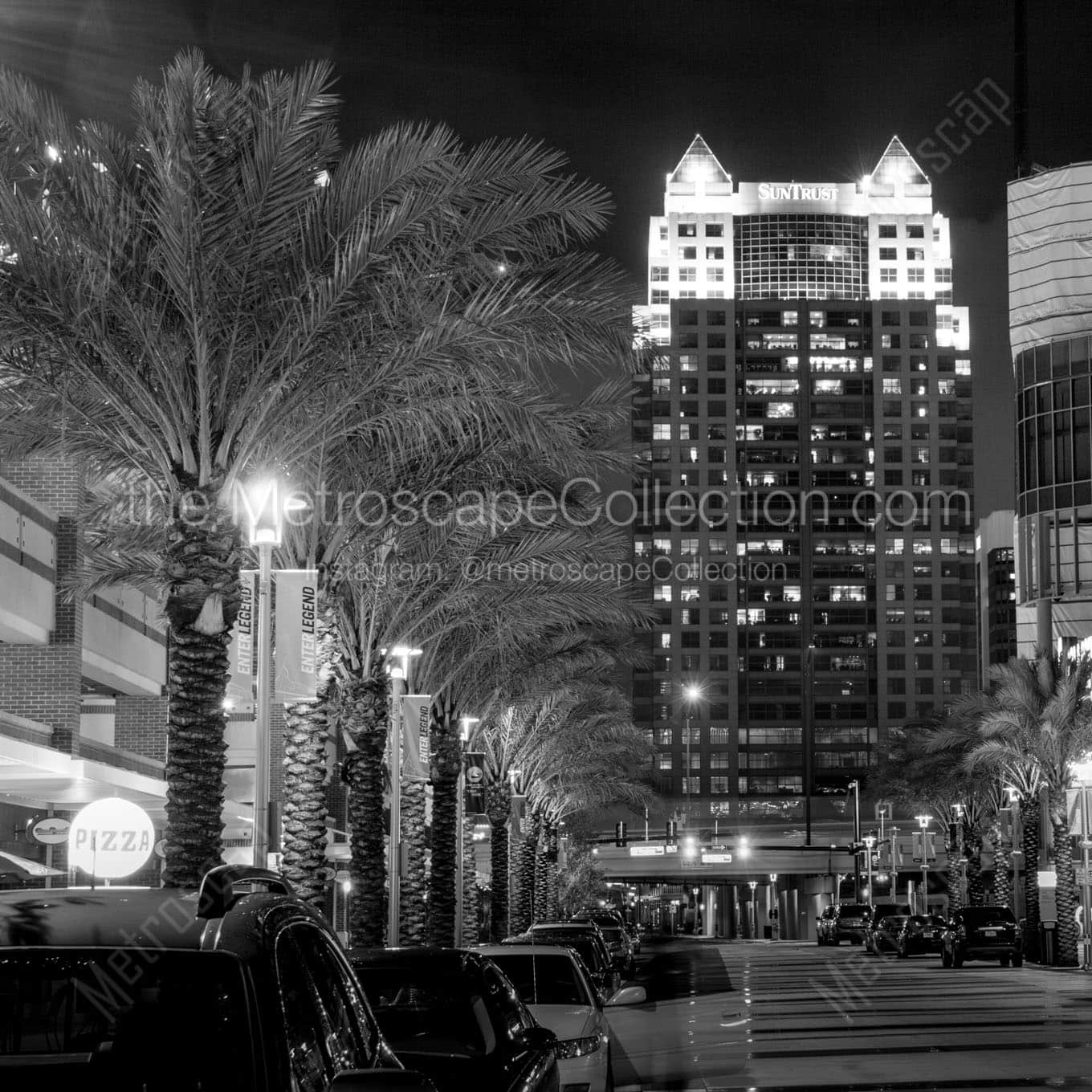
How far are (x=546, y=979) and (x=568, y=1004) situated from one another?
53cm

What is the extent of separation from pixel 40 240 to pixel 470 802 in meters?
35.7

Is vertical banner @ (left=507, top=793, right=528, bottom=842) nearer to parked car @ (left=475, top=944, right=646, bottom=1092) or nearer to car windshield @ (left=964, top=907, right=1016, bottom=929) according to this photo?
car windshield @ (left=964, top=907, right=1016, bottom=929)

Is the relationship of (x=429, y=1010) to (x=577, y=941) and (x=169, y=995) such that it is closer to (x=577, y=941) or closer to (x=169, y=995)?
(x=169, y=995)

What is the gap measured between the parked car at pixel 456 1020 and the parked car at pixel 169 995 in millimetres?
2886

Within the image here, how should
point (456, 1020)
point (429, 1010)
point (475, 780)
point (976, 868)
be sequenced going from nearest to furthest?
point (456, 1020) < point (429, 1010) < point (475, 780) < point (976, 868)

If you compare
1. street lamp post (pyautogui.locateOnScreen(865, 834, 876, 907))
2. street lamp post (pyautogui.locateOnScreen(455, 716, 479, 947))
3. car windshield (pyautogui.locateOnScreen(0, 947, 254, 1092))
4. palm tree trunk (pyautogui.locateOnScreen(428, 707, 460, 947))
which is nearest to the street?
palm tree trunk (pyautogui.locateOnScreen(428, 707, 460, 947))

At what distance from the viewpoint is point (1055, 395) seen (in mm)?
87438

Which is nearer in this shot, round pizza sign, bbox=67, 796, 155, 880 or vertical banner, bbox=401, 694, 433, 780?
round pizza sign, bbox=67, 796, 155, 880

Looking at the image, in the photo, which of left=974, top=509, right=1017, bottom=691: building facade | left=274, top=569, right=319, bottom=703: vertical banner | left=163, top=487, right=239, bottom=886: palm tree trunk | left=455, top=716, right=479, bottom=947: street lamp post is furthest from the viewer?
left=974, top=509, right=1017, bottom=691: building facade

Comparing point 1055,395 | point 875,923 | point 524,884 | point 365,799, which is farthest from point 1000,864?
point 365,799

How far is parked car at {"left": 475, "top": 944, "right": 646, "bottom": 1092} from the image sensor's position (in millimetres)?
11539

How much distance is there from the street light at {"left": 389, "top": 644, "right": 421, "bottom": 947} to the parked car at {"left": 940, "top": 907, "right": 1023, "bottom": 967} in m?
21.8

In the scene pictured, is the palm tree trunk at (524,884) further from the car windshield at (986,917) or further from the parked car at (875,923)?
the car windshield at (986,917)

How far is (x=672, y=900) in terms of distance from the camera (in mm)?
183750
